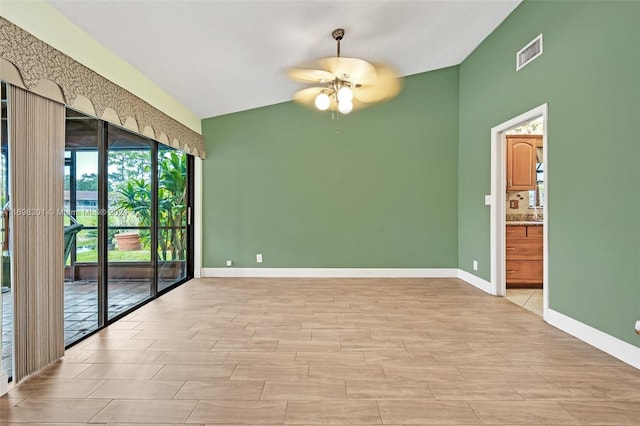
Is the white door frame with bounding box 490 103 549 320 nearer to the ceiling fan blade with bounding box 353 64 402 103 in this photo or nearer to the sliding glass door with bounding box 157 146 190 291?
the ceiling fan blade with bounding box 353 64 402 103

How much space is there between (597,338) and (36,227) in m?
4.35

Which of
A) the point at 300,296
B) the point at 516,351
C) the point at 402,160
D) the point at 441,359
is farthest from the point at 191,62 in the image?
the point at 516,351

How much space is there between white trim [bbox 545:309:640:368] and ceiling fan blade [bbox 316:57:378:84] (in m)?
3.04

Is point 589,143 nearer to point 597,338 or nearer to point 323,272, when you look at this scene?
point 597,338

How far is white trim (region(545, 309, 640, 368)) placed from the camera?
247cm

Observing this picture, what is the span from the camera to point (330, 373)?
234 centimetres

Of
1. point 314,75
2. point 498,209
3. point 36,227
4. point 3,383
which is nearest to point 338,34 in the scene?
point 314,75

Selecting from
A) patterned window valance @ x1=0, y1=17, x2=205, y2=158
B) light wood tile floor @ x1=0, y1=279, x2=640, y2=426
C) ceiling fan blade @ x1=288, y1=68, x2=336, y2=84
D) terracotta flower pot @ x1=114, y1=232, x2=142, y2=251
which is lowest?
light wood tile floor @ x1=0, y1=279, x2=640, y2=426

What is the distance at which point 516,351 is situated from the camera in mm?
2703

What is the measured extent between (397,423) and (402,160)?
4311mm

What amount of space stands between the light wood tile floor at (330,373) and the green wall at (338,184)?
5.91ft

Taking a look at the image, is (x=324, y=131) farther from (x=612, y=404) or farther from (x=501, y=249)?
(x=612, y=404)

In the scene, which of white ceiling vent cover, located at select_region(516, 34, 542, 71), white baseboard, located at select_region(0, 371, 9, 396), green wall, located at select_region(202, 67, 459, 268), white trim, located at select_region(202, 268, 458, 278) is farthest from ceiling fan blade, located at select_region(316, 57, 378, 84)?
white baseboard, located at select_region(0, 371, 9, 396)

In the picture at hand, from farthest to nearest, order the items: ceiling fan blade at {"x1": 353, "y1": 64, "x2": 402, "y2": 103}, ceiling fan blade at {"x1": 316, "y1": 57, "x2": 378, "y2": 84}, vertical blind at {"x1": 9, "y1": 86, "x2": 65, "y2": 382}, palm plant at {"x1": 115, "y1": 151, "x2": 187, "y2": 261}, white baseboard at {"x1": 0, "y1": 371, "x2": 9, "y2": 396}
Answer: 1. ceiling fan blade at {"x1": 353, "y1": 64, "x2": 402, "y2": 103}
2. palm plant at {"x1": 115, "y1": 151, "x2": 187, "y2": 261}
3. ceiling fan blade at {"x1": 316, "y1": 57, "x2": 378, "y2": 84}
4. vertical blind at {"x1": 9, "y1": 86, "x2": 65, "y2": 382}
5. white baseboard at {"x1": 0, "y1": 371, "x2": 9, "y2": 396}
